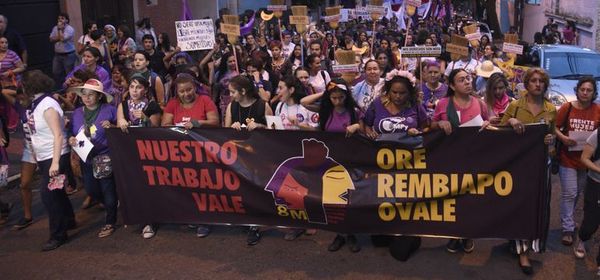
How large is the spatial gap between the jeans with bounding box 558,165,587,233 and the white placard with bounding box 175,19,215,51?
18.7 ft

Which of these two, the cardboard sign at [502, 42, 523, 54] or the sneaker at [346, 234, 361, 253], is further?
the cardboard sign at [502, 42, 523, 54]

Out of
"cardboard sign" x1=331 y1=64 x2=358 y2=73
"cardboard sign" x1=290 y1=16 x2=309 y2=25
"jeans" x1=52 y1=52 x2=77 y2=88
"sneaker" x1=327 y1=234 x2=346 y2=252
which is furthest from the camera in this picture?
"jeans" x1=52 y1=52 x2=77 y2=88

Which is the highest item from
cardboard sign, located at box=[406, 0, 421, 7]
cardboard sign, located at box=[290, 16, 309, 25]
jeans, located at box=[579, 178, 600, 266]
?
cardboard sign, located at box=[406, 0, 421, 7]

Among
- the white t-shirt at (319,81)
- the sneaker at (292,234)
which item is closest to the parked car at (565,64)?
the white t-shirt at (319,81)

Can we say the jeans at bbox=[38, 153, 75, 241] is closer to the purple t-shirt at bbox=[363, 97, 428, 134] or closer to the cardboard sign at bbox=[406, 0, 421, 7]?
the purple t-shirt at bbox=[363, 97, 428, 134]

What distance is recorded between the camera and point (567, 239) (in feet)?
19.0

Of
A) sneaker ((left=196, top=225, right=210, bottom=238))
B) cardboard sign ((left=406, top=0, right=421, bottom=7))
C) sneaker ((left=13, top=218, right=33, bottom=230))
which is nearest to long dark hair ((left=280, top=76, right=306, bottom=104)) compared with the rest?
sneaker ((left=196, top=225, right=210, bottom=238))

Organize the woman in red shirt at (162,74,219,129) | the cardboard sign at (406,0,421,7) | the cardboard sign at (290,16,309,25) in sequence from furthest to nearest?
the cardboard sign at (406,0,421,7) < the cardboard sign at (290,16,309,25) < the woman in red shirt at (162,74,219,129)

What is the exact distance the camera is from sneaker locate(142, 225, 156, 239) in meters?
6.22

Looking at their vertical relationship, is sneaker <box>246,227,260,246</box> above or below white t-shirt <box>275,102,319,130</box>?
below

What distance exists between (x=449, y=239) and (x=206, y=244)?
2.33 m

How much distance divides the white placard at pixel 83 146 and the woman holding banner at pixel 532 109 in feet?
13.0

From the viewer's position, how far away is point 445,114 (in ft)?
18.0

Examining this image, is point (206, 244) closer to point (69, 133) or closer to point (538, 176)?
point (69, 133)
